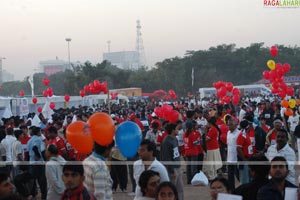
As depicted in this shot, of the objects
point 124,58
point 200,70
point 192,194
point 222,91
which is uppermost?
point 124,58

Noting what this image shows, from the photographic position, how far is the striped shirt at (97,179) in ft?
17.1

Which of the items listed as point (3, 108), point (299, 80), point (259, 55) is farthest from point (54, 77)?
point (3, 108)

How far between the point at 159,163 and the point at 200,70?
1952 inches

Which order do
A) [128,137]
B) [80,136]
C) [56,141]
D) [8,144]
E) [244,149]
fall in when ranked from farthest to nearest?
[8,144] → [56,141] → [244,149] → [128,137] → [80,136]

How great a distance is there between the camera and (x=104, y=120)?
5812 millimetres

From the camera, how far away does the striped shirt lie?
5.23 metres

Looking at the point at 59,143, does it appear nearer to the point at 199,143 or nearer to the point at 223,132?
the point at 199,143

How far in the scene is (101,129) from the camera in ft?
18.9

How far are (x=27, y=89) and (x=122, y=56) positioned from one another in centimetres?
5936

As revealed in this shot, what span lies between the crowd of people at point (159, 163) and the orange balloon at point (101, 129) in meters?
0.08

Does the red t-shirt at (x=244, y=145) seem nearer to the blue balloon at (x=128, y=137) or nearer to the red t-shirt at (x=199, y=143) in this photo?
the red t-shirt at (x=199, y=143)

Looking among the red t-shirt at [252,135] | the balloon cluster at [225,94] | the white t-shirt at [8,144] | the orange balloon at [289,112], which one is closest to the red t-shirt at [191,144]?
the red t-shirt at [252,135]

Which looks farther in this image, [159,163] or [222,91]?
[222,91]

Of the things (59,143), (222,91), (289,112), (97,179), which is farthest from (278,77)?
(97,179)
